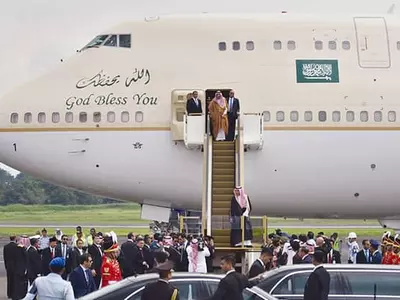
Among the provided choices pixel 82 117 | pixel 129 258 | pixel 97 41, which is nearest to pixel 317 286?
pixel 129 258

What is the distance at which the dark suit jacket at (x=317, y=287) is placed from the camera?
533 inches

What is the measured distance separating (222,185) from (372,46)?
5.55 meters

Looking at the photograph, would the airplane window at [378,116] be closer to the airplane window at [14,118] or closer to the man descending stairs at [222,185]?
the man descending stairs at [222,185]

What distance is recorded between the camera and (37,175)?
2769 centimetres

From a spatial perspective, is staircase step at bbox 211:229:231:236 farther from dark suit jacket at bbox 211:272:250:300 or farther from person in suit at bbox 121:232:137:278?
dark suit jacket at bbox 211:272:250:300

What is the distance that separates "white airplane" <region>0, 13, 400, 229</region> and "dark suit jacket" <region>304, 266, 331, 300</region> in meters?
13.1

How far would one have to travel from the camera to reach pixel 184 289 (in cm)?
1291

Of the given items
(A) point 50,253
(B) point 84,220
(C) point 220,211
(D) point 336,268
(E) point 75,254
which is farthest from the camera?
(B) point 84,220

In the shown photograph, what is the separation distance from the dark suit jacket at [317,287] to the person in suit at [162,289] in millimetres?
2661

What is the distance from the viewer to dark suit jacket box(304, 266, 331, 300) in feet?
44.4

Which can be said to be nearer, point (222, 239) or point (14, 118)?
point (222, 239)

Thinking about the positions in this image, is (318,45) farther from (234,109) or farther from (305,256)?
(305,256)

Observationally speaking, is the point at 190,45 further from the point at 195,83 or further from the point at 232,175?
the point at 232,175

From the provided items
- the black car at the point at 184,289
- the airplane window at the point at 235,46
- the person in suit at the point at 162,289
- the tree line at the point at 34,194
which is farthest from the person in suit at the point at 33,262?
the tree line at the point at 34,194
